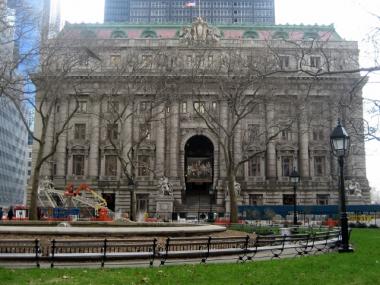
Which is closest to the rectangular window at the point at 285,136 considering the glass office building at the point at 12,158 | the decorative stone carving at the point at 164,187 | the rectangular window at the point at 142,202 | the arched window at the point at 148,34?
the decorative stone carving at the point at 164,187

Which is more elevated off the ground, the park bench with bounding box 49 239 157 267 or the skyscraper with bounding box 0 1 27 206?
the skyscraper with bounding box 0 1 27 206

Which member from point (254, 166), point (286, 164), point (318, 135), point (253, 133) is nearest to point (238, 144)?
point (254, 166)

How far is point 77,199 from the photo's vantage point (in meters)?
49.5

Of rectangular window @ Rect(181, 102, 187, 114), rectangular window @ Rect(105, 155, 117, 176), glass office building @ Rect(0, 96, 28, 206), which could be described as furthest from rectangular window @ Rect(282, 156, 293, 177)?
glass office building @ Rect(0, 96, 28, 206)

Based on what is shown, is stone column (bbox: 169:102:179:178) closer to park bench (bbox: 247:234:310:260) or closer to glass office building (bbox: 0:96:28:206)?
park bench (bbox: 247:234:310:260)

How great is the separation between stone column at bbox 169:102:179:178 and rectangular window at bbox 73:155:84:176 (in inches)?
469

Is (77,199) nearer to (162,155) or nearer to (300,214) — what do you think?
(162,155)

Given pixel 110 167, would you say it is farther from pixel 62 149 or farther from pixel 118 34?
pixel 118 34

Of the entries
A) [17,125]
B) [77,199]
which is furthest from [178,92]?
[17,125]

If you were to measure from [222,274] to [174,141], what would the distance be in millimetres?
50703

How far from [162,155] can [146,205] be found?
6874mm

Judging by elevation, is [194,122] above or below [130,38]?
below

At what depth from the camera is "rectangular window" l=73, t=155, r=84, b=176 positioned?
206ft

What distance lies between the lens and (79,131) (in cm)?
6375
